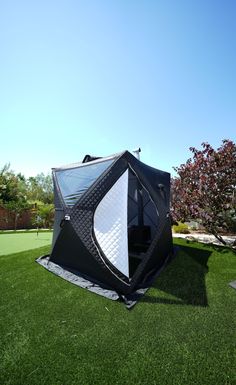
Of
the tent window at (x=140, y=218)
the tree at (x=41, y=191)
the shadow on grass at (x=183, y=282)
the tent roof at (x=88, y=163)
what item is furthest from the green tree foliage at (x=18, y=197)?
the shadow on grass at (x=183, y=282)

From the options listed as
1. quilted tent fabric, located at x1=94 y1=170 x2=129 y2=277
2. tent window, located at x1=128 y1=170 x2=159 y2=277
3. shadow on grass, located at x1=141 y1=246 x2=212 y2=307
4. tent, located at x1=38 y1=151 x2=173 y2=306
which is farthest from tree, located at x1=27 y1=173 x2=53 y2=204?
quilted tent fabric, located at x1=94 y1=170 x2=129 y2=277

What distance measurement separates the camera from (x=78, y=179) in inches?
188

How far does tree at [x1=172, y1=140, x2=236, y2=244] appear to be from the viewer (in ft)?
23.8

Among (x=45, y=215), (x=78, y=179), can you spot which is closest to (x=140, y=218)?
(x=78, y=179)

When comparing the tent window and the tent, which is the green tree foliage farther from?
the tent

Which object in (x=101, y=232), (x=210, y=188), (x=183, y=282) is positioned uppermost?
(x=210, y=188)

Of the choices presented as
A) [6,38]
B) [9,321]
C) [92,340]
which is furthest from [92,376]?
[6,38]

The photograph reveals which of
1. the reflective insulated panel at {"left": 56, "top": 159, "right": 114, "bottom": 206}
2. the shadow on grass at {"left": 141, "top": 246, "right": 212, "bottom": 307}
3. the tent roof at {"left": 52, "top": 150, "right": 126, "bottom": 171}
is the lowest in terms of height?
the shadow on grass at {"left": 141, "top": 246, "right": 212, "bottom": 307}

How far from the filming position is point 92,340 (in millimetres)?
2562

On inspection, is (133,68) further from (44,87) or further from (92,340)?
(92,340)

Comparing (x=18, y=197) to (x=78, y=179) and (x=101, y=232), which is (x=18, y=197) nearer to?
(x=78, y=179)

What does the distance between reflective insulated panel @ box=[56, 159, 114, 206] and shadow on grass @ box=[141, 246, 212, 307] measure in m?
2.40

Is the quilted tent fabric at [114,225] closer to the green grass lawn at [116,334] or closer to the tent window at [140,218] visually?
the green grass lawn at [116,334]

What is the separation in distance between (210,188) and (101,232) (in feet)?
16.9
